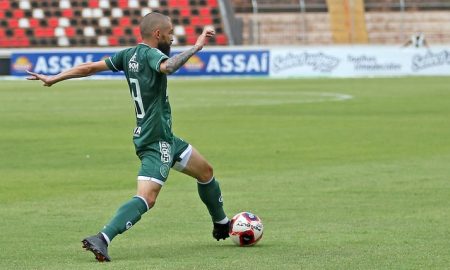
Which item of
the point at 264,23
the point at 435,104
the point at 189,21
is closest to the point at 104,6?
the point at 189,21

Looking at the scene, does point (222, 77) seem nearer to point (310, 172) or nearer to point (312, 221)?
point (310, 172)

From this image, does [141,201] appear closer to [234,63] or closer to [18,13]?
[234,63]

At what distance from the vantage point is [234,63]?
1918 inches

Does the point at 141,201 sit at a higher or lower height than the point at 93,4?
higher

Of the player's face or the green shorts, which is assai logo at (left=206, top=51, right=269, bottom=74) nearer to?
the green shorts

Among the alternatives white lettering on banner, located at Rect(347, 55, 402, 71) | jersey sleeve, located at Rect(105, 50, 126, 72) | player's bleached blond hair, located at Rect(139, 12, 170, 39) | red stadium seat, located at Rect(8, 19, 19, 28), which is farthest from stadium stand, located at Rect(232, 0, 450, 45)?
player's bleached blond hair, located at Rect(139, 12, 170, 39)

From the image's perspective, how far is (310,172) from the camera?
1625 cm

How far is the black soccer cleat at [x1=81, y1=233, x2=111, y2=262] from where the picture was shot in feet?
28.1

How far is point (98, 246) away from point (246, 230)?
160 centimetres

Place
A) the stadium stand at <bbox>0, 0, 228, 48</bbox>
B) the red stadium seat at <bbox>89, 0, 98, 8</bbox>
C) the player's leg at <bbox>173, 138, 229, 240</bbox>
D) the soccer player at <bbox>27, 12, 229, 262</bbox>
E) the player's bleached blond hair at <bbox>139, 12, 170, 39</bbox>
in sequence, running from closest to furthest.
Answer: the soccer player at <bbox>27, 12, 229, 262</bbox>, the player's bleached blond hair at <bbox>139, 12, 170, 39</bbox>, the player's leg at <bbox>173, 138, 229, 240</bbox>, the stadium stand at <bbox>0, 0, 228, 48</bbox>, the red stadium seat at <bbox>89, 0, 98, 8</bbox>

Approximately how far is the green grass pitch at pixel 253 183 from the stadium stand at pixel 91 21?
22421 millimetres

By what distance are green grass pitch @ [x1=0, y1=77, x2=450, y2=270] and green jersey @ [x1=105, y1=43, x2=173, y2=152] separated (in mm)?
934

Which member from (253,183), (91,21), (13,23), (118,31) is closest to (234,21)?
(118,31)

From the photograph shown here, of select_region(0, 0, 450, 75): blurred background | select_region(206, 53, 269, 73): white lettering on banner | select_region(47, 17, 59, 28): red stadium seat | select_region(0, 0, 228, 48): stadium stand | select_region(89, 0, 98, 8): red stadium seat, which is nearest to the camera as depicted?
select_region(206, 53, 269, 73): white lettering on banner
